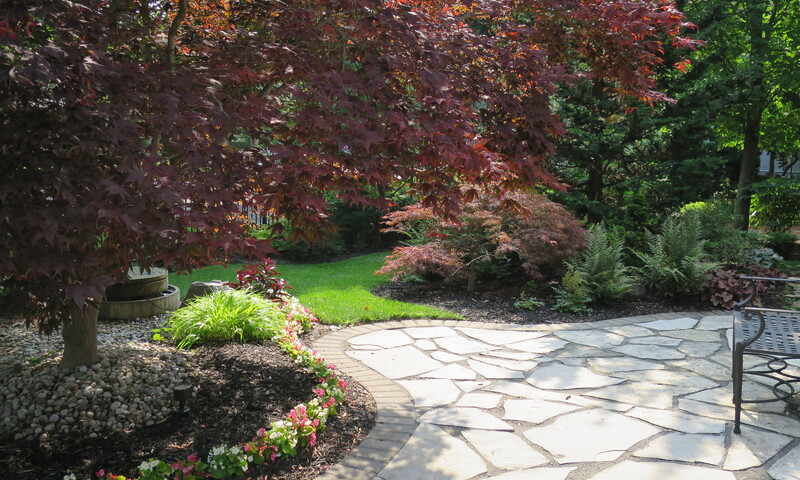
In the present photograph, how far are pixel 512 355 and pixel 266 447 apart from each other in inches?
103

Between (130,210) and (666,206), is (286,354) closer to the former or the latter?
(130,210)

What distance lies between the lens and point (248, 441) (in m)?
3.03

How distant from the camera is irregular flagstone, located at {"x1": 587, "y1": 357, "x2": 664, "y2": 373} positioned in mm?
4492

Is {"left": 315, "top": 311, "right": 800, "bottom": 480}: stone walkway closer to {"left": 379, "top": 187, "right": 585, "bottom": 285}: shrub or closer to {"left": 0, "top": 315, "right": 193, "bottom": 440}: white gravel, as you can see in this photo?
{"left": 0, "top": 315, "right": 193, "bottom": 440}: white gravel

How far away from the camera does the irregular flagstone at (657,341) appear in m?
5.19

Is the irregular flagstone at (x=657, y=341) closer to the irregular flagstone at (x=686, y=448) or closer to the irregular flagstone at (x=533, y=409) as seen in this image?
the irregular flagstone at (x=533, y=409)

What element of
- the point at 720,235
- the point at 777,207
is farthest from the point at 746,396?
the point at 777,207

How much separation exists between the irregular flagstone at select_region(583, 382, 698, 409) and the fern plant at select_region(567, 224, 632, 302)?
254cm

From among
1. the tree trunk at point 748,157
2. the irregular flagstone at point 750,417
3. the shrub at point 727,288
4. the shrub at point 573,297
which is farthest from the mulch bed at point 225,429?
the tree trunk at point 748,157

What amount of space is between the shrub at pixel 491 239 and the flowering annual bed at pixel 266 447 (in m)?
3.45

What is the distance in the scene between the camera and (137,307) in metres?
5.95

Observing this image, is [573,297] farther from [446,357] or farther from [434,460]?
[434,460]

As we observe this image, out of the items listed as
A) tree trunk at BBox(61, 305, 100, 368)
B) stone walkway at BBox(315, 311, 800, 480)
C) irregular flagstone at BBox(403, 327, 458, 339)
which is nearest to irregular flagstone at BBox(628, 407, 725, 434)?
stone walkway at BBox(315, 311, 800, 480)

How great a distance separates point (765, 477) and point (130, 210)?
10.4ft
